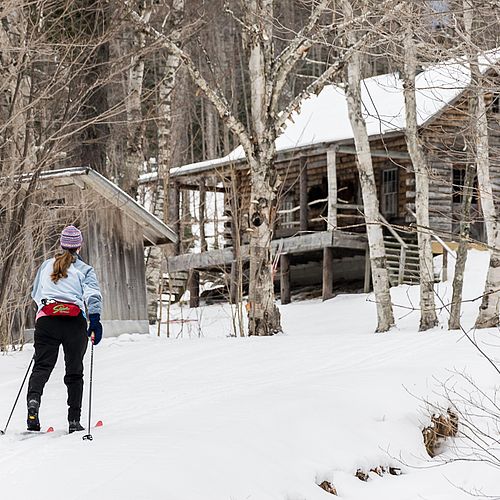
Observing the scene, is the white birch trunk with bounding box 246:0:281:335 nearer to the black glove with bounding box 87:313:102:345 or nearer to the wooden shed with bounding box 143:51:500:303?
the black glove with bounding box 87:313:102:345

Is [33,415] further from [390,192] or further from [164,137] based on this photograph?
[390,192]

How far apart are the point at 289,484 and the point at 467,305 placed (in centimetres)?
1485

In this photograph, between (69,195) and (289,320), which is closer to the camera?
(69,195)

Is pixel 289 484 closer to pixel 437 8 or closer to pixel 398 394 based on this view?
pixel 398 394

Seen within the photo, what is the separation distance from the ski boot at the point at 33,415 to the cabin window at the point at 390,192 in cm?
2082

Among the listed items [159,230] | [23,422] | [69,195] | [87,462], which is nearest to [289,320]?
[159,230]

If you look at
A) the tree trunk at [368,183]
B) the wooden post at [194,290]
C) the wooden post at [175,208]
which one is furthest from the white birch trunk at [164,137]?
the wooden post at [175,208]

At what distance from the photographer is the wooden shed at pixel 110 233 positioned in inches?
614

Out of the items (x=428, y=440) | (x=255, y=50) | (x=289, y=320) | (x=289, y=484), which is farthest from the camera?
(x=289, y=320)

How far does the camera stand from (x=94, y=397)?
33.3ft

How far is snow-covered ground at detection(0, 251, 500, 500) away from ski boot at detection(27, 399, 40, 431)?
0.52ft

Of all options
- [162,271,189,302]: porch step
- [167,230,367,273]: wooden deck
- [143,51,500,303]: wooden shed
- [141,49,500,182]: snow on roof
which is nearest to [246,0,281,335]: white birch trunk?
[167,230,367,273]: wooden deck

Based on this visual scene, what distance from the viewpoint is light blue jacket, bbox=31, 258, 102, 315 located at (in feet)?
27.5

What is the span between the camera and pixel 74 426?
8.20 meters
